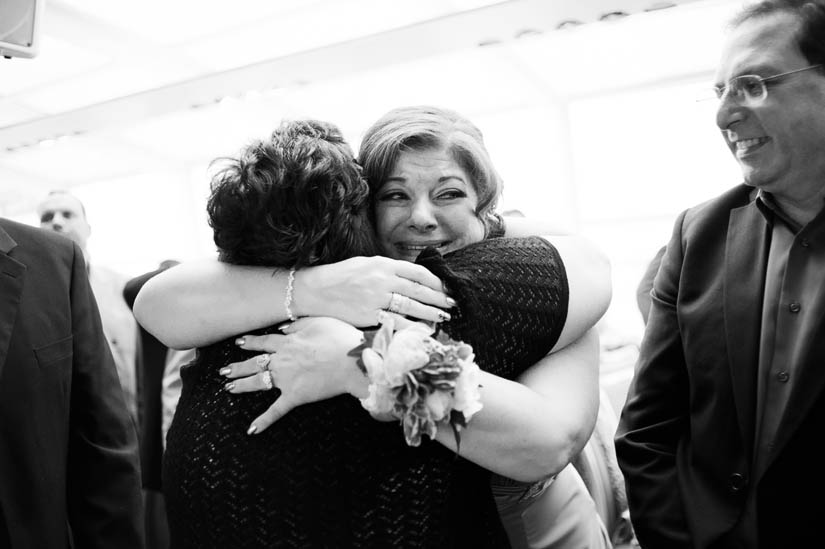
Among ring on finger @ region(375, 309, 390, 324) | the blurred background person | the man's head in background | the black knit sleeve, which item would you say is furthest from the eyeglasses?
the man's head in background

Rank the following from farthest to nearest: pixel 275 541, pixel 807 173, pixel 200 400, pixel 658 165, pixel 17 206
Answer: pixel 17 206, pixel 658 165, pixel 807 173, pixel 200 400, pixel 275 541

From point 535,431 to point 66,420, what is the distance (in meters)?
1.21

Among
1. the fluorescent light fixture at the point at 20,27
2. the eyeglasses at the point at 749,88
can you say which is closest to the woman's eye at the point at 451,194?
the eyeglasses at the point at 749,88

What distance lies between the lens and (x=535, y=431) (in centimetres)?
140

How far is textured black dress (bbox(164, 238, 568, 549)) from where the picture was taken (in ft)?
4.55

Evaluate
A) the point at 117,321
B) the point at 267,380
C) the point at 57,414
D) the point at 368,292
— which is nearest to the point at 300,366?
the point at 267,380

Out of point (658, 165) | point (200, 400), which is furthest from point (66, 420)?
point (658, 165)

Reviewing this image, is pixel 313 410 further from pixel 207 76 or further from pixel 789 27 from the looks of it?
pixel 207 76

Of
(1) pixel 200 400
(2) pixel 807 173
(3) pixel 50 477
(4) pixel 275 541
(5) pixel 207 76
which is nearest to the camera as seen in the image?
(4) pixel 275 541

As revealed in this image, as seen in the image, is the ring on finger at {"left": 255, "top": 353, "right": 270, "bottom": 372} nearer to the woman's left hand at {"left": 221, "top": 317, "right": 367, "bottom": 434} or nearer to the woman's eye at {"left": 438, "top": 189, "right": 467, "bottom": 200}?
the woman's left hand at {"left": 221, "top": 317, "right": 367, "bottom": 434}

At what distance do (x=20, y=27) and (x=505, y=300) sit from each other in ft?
7.09

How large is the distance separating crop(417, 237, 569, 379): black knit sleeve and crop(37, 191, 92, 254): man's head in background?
12.4 feet

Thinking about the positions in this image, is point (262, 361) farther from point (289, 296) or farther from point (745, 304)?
point (745, 304)

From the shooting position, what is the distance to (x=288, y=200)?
4.82 feet
